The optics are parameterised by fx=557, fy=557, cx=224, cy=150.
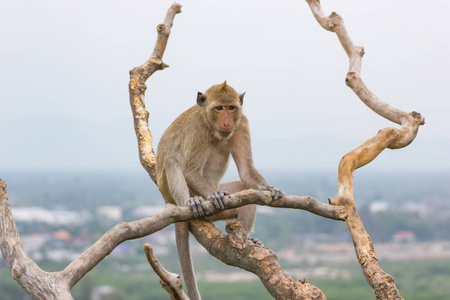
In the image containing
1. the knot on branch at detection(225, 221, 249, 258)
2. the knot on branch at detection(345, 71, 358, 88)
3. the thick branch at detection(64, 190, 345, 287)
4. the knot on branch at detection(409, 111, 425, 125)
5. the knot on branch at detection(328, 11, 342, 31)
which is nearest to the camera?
the thick branch at detection(64, 190, 345, 287)

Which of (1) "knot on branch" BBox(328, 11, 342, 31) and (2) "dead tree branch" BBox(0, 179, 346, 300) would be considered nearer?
(2) "dead tree branch" BBox(0, 179, 346, 300)

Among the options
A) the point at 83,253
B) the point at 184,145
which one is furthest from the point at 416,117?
the point at 83,253

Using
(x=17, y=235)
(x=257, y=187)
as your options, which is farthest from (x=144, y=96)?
(x=17, y=235)

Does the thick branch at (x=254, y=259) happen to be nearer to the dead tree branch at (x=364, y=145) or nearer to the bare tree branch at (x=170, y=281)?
the bare tree branch at (x=170, y=281)

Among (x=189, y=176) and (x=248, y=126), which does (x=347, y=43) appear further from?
(x=189, y=176)

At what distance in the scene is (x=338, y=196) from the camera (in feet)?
18.0

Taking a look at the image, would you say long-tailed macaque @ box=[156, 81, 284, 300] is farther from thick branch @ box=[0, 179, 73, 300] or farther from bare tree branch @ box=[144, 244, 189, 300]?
thick branch @ box=[0, 179, 73, 300]

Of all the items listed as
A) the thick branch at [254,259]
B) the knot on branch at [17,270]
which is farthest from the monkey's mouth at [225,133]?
the knot on branch at [17,270]

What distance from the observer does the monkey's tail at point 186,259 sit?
208 inches

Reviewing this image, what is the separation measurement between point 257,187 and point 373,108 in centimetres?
188

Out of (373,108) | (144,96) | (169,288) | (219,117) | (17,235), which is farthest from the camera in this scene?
(144,96)

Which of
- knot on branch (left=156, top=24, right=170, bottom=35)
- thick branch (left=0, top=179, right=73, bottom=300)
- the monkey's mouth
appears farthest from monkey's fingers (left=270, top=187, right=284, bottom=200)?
knot on branch (left=156, top=24, right=170, bottom=35)

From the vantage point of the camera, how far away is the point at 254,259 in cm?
483

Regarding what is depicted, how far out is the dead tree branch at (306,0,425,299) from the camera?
16.4 ft
